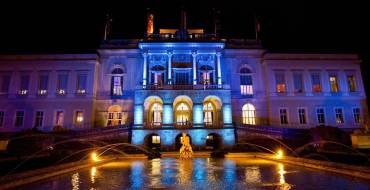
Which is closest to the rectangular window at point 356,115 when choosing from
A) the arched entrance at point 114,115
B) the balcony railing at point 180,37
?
the balcony railing at point 180,37

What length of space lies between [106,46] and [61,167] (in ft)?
92.7

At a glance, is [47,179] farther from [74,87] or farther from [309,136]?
[74,87]

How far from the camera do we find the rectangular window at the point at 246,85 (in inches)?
1375

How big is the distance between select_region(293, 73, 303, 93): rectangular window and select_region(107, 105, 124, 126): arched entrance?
88.4ft

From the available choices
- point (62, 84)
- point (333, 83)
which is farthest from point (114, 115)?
point (333, 83)

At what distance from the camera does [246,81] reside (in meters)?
35.4

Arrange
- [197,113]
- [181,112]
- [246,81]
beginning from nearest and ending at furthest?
[197,113], [181,112], [246,81]

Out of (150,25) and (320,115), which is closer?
(320,115)

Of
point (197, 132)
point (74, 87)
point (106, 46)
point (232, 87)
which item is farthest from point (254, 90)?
point (74, 87)

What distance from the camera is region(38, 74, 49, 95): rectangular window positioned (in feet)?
108

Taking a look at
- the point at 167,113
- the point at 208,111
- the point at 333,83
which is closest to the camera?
the point at 167,113

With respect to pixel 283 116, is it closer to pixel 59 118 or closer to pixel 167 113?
pixel 167 113

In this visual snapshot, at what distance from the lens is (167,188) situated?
672cm

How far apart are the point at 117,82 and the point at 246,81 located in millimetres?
20077
